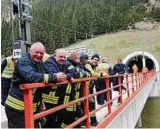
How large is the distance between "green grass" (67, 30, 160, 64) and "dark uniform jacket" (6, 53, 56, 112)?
57.4 m

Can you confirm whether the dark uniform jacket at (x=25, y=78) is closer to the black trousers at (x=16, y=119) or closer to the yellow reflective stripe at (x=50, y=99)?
the black trousers at (x=16, y=119)

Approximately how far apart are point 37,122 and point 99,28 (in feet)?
316

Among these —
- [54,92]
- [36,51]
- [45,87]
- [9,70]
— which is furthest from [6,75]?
[36,51]

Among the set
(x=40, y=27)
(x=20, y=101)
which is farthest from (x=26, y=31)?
(x=40, y=27)

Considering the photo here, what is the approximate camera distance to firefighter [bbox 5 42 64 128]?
500 centimetres

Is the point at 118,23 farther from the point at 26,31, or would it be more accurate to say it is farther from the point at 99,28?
the point at 26,31

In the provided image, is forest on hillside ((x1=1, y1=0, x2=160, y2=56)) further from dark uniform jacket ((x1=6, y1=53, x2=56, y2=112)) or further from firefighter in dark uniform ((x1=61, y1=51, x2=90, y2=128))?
dark uniform jacket ((x1=6, y1=53, x2=56, y2=112))

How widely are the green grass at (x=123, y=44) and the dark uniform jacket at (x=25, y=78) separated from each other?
57383mm

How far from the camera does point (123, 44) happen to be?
72750mm

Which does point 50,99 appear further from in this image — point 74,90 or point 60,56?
point 60,56

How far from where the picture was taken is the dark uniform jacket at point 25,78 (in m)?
4.98

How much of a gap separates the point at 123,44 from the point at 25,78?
68232 millimetres

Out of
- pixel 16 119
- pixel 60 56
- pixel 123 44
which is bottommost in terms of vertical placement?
pixel 16 119

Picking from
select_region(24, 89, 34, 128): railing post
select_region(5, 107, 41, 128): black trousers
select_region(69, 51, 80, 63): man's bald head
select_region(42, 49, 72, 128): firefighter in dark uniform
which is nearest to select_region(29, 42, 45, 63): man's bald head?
select_region(5, 107, 41, 128): black trousers
